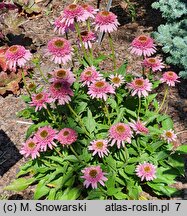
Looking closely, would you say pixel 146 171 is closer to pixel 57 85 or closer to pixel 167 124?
pixel 167 124

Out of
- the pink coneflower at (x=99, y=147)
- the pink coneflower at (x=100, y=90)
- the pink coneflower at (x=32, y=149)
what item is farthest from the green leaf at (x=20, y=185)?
the pink coneflower at (x=100, y=90)

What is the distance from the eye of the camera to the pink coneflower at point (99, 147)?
3211 millimetres

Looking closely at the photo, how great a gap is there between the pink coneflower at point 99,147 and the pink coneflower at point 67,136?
149 millimetres

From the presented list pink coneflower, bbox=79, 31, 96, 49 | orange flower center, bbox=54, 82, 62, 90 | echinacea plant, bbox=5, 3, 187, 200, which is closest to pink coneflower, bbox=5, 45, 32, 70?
echinacea plant, bbox=5, 3, 187, 200

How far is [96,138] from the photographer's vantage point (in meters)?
3.48

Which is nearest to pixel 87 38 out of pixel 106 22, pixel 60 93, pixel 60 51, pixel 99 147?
pixel 106 22

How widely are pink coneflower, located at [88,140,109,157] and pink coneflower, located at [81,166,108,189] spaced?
0.12 metres

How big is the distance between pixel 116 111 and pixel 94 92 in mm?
621

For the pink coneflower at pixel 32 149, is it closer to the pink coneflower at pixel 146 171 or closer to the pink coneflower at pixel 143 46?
the pink coneflower at pixel 146 171

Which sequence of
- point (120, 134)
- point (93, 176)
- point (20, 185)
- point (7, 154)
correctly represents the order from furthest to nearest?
point (7, 154)
point (20, 185)
point (93, 176)
point (120, 134)

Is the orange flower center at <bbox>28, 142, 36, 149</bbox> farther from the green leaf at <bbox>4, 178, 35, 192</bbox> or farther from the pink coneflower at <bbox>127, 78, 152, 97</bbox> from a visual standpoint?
the pink coneflower at <bbox>127, 78, 152, 97</bbox>

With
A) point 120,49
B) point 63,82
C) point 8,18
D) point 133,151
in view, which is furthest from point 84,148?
point 8,18

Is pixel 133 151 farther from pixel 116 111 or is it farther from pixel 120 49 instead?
pixel 120 49

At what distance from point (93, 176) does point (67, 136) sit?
0.34 metres
